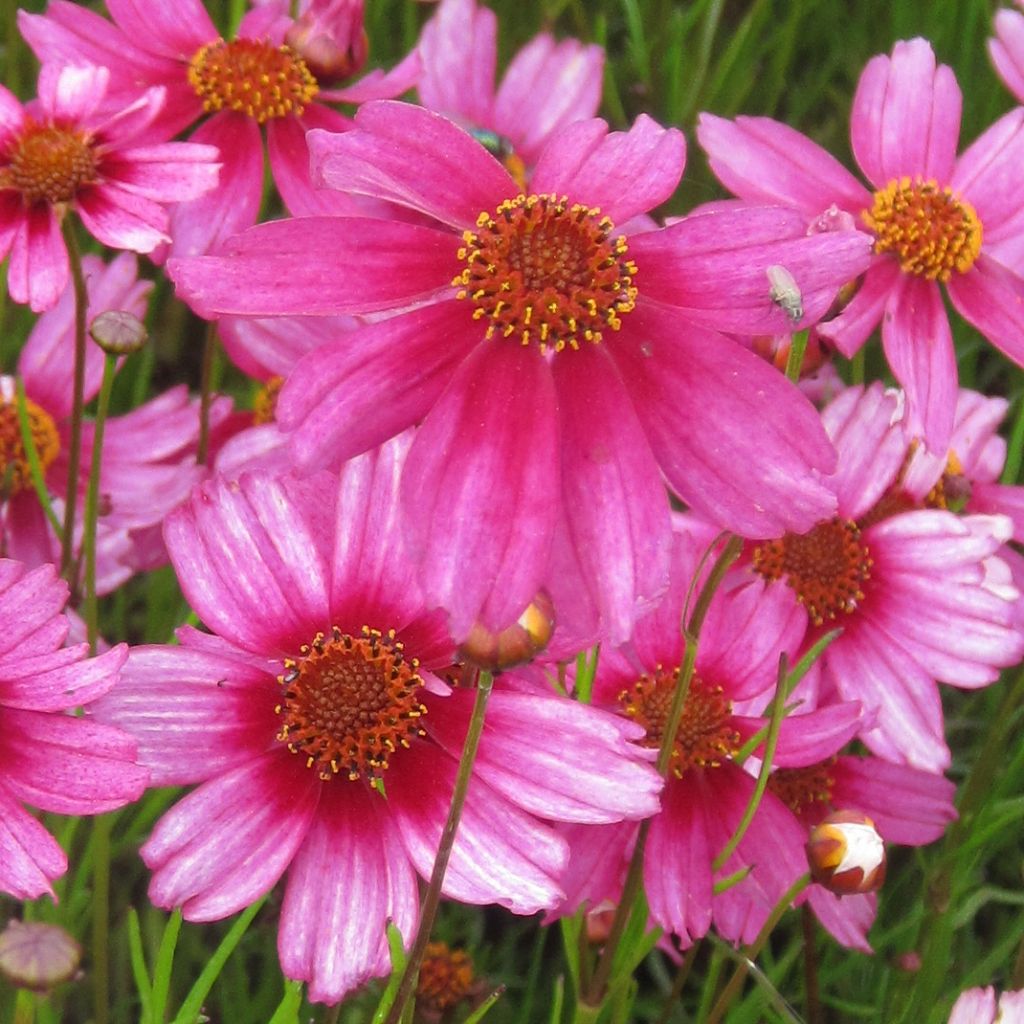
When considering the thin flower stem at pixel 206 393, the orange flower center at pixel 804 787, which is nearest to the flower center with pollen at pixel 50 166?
the thin flower stem at pixel 206 393

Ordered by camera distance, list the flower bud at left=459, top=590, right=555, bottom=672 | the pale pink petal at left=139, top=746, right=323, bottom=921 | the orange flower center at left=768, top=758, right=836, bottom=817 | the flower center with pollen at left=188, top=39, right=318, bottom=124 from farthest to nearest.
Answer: the flower center with pollen at left=188, top=39, right=318, bottom=124, the orange flower center at left=768, top=758, right=836, bottom=817, the pale pink petal at left=139, top=746, right=323, bottom=921, the flower bud at left=459, top=590, right=555, bottom=672

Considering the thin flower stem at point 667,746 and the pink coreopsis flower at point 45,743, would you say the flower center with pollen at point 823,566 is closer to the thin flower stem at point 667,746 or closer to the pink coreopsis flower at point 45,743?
the thin flower stem at point 667,746

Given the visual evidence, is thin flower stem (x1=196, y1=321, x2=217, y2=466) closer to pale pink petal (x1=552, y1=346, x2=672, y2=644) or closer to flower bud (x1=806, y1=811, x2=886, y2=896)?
pale pink petal (x1=552, y1=346, x2=672, y2=644)

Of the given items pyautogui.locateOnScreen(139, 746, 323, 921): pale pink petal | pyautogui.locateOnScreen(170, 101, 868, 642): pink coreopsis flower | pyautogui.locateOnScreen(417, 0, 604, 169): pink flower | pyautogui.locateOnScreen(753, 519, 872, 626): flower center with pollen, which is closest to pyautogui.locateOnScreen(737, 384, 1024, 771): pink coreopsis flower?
pyautogui.locateOnScreen(753, 519, 872, 626): flower center with pollen

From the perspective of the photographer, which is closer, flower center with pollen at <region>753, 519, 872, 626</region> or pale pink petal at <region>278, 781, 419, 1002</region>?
pale pink petal at <region>278, 781, 419, 1002</region>

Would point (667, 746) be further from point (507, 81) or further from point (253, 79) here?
point (507, 81)

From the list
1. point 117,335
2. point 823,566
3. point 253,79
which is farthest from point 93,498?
point 823,566
